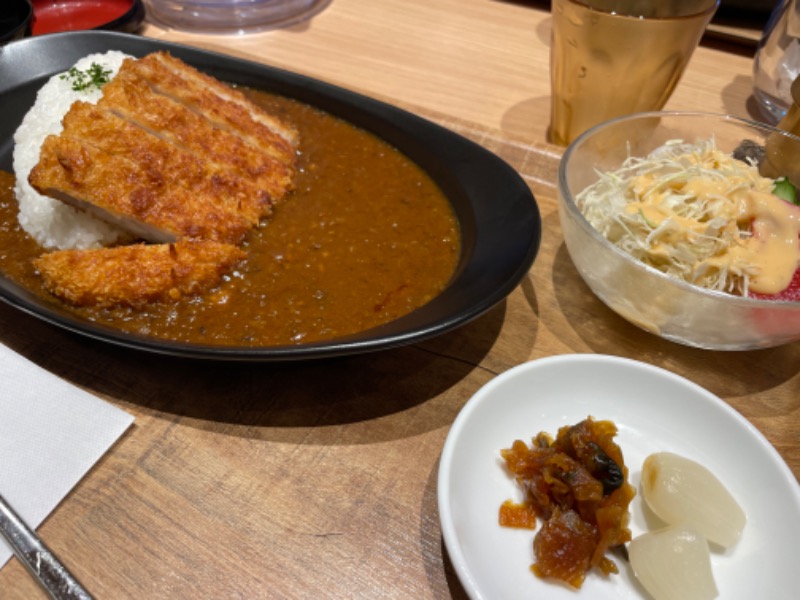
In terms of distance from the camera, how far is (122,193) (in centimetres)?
158

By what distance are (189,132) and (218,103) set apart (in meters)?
A: 0.20

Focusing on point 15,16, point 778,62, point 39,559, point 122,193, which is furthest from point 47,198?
point 778,62

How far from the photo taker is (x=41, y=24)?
279 centimetres

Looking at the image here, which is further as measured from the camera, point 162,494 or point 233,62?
point 233,62

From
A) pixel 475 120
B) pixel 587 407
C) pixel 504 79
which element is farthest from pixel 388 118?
pixel 587 407

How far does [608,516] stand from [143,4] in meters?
2.97

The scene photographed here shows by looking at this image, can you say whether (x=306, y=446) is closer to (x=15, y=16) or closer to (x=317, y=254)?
(x=317, y=254)

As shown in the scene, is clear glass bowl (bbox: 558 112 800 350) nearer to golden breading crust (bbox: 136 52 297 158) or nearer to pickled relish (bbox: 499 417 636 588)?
pickled relish (bbox: 499 417 636 588)

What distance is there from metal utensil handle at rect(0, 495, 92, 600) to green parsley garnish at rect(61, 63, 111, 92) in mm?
1388

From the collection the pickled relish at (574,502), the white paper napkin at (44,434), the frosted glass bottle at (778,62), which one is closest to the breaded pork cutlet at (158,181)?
the white paper napkin at (44,434)

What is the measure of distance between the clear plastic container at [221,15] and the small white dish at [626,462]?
2329 millimetres

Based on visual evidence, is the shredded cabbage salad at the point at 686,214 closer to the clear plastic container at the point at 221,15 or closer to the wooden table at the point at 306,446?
the wooden table at the point at 306,446

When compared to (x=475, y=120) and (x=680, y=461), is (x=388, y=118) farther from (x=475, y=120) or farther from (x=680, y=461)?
(x=680, y=461)

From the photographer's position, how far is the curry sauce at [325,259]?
146 centimetres
